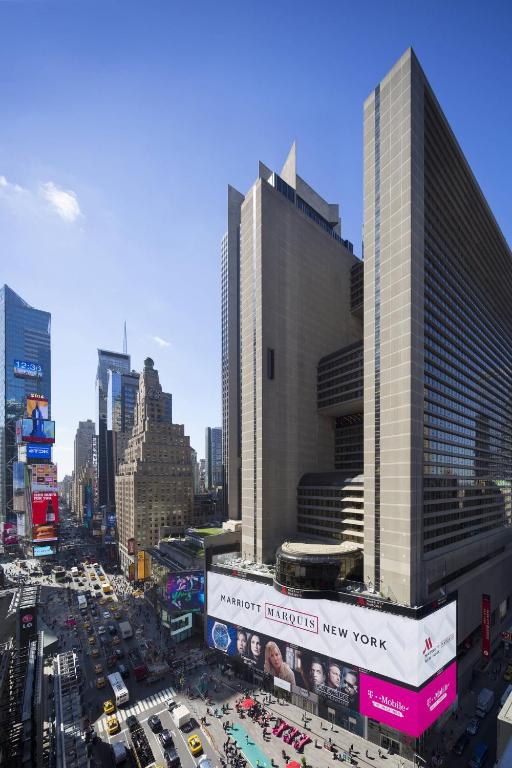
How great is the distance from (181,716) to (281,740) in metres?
13.6

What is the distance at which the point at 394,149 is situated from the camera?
5875 centimetres

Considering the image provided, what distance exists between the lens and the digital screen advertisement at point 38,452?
449 feet

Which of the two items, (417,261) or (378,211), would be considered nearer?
(417,261)

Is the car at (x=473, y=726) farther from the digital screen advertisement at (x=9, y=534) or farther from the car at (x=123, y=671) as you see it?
the digital screen advertisement at (x=9, y=534)

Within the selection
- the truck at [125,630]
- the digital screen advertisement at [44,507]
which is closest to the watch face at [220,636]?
the truck at [125,630]

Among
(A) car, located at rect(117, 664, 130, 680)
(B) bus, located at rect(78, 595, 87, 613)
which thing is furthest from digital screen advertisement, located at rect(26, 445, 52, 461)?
(A) car, located at rect(117, 664, 130, 680)

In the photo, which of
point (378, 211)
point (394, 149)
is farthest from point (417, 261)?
point (394, 149)

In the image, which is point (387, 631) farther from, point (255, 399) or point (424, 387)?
point (255, 399)

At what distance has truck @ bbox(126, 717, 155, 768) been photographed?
44094 millimetres

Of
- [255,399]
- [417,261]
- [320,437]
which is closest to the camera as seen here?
[417,261]

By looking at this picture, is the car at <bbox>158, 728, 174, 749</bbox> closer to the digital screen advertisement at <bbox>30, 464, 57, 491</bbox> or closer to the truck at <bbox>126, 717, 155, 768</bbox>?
the truck at <bbox>126, 717, 155, 768</bbox>

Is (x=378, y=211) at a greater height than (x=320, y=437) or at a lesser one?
greater

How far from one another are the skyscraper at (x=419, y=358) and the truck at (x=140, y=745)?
35000 mm

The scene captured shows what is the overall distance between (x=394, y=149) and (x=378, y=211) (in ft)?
29.3
